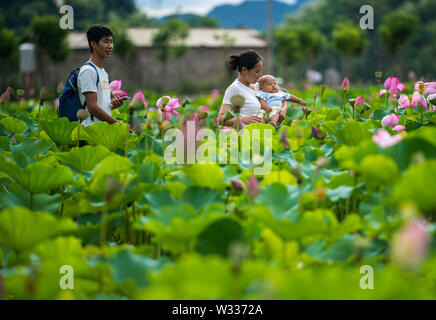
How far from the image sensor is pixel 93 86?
2.75 metres

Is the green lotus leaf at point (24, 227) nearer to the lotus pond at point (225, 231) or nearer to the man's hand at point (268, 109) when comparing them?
the lotus pond at point (225, 231)

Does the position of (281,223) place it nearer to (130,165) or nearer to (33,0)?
(130,165)

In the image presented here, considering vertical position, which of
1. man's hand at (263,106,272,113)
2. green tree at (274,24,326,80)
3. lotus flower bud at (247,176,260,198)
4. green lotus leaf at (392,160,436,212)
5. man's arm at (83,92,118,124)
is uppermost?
green tree at (274,24,326,80)

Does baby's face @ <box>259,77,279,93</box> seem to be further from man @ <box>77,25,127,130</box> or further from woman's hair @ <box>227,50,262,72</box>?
man @ <box>77,25,127,130</box>

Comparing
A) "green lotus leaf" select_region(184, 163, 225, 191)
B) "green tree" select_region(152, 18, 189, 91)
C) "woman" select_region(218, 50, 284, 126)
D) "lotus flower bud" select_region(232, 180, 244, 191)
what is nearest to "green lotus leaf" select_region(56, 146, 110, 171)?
Result: "green lotus leaf" select_region(184, 163, 225, 191)

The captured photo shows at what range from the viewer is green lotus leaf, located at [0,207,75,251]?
103cm

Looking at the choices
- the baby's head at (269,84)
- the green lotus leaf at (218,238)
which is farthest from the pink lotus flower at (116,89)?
the green lotus leaf at (218,238)

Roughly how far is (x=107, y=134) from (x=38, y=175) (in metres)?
0.56

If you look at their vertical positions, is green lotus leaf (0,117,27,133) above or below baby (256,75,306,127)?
below

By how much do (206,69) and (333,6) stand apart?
88.5ft

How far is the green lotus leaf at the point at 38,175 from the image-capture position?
1.39 metres

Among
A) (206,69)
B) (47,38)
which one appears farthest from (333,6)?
(47,38)

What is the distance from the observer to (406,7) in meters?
41.2
